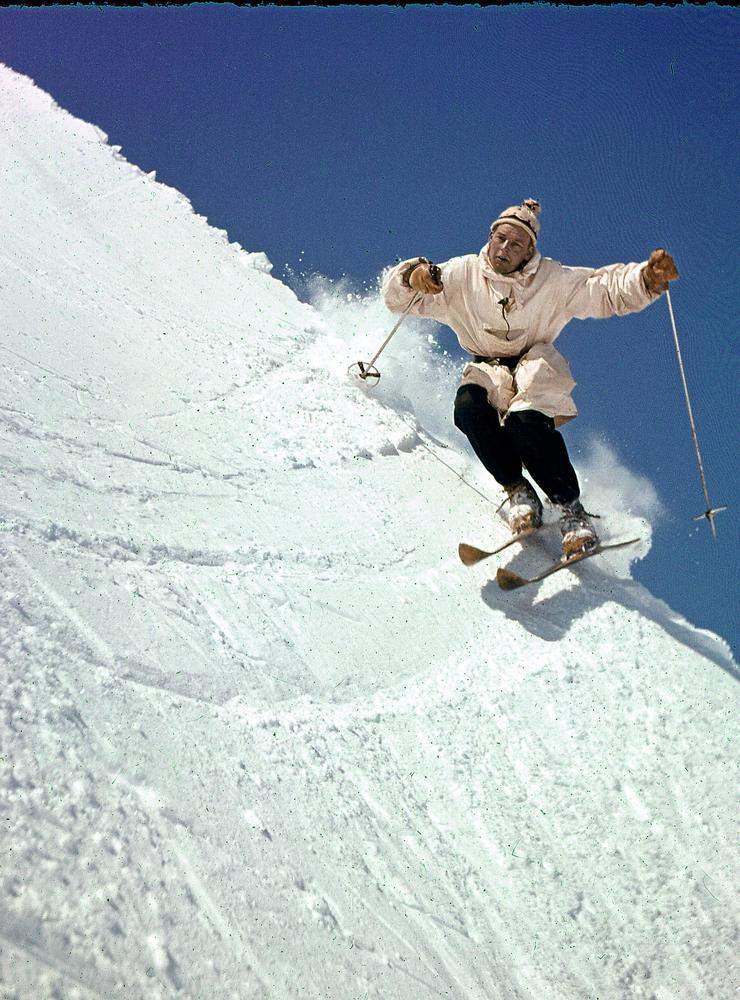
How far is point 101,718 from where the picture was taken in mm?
2334

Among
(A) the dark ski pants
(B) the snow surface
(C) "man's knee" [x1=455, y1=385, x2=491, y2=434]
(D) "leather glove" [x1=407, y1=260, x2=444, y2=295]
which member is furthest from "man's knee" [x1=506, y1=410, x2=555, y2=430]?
(D) "leather glove" [x1=407, y1=260, x2=444, y2=295]

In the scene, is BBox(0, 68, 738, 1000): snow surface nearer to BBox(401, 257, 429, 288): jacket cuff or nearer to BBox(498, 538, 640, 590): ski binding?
BBox(498, 538, 640, 590): ski binding

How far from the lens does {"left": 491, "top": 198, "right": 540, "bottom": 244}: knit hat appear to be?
13.6 feet

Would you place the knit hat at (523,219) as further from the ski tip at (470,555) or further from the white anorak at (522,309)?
the ski tip at (470,555)

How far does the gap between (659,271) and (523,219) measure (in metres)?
0.76

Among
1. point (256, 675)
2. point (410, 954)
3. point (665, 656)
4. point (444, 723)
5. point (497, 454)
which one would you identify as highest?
point (497, 454)

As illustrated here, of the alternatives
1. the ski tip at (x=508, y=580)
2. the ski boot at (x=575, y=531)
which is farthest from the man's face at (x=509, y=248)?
the ski tip at (x=508, y=580)

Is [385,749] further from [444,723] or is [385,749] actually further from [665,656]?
[665,656]

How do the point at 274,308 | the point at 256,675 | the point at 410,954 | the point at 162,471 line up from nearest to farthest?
the point at 410,954 < the point at 256,675 < the point at 162,471 < the point at 274,308

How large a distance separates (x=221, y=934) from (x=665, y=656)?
2.45 m

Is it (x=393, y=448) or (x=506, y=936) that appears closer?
(x=506, y=936)

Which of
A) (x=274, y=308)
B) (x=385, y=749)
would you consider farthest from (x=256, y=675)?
(x=274, y=308)

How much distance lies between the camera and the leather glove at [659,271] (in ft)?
12.5

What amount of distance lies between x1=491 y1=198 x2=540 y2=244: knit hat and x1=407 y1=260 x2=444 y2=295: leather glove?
15.4 inches
